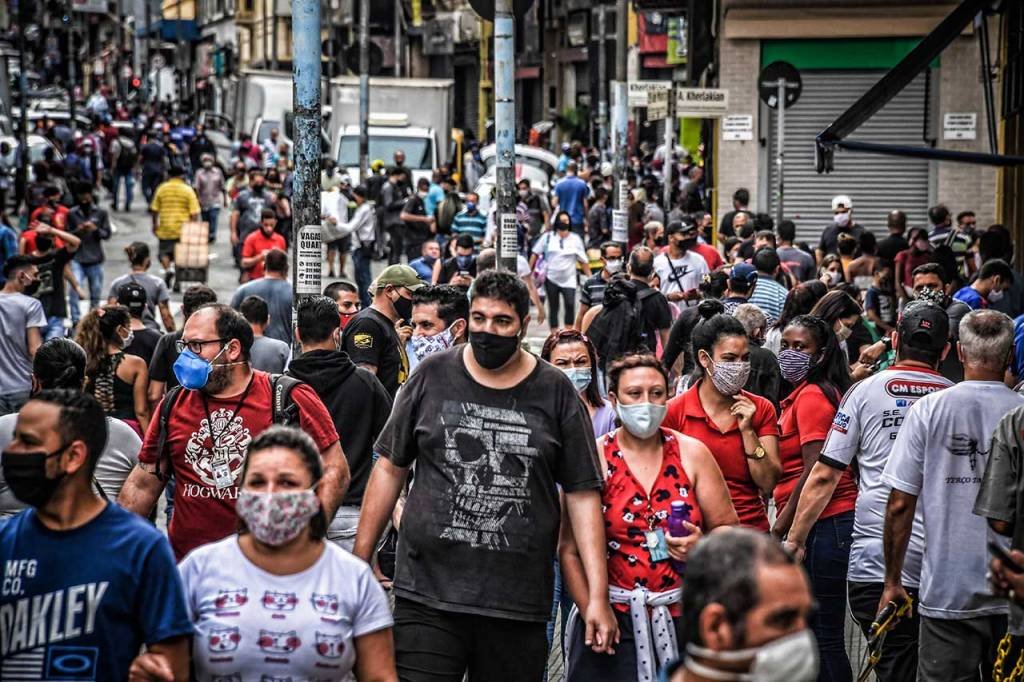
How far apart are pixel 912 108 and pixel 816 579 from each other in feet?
67.6

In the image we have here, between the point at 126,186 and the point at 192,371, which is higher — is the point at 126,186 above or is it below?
above

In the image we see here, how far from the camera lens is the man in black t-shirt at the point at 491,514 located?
19.8ft

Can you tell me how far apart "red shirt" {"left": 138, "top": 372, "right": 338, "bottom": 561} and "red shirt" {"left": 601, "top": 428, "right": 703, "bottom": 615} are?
127cm

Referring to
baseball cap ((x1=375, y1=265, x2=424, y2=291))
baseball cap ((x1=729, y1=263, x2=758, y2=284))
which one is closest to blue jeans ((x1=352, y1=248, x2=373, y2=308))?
baseball cap ((x1=729, y1=263, x2=758, y2=284))

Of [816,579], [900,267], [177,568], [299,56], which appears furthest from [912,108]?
[177,568]

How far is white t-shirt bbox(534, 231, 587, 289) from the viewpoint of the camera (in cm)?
2086

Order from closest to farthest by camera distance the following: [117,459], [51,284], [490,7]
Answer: [117,459], [490,7], [51,284]

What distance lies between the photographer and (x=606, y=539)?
6137 mm

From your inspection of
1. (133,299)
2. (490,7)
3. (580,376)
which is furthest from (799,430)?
(490,7)

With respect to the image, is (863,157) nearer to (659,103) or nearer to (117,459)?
(659,103)

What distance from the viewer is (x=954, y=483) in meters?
6.50

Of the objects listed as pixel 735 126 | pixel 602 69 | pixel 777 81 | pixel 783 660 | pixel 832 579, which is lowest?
pixel 832 579

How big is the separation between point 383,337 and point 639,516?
385cm

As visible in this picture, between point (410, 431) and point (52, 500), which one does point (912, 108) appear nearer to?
point (410, 431)
